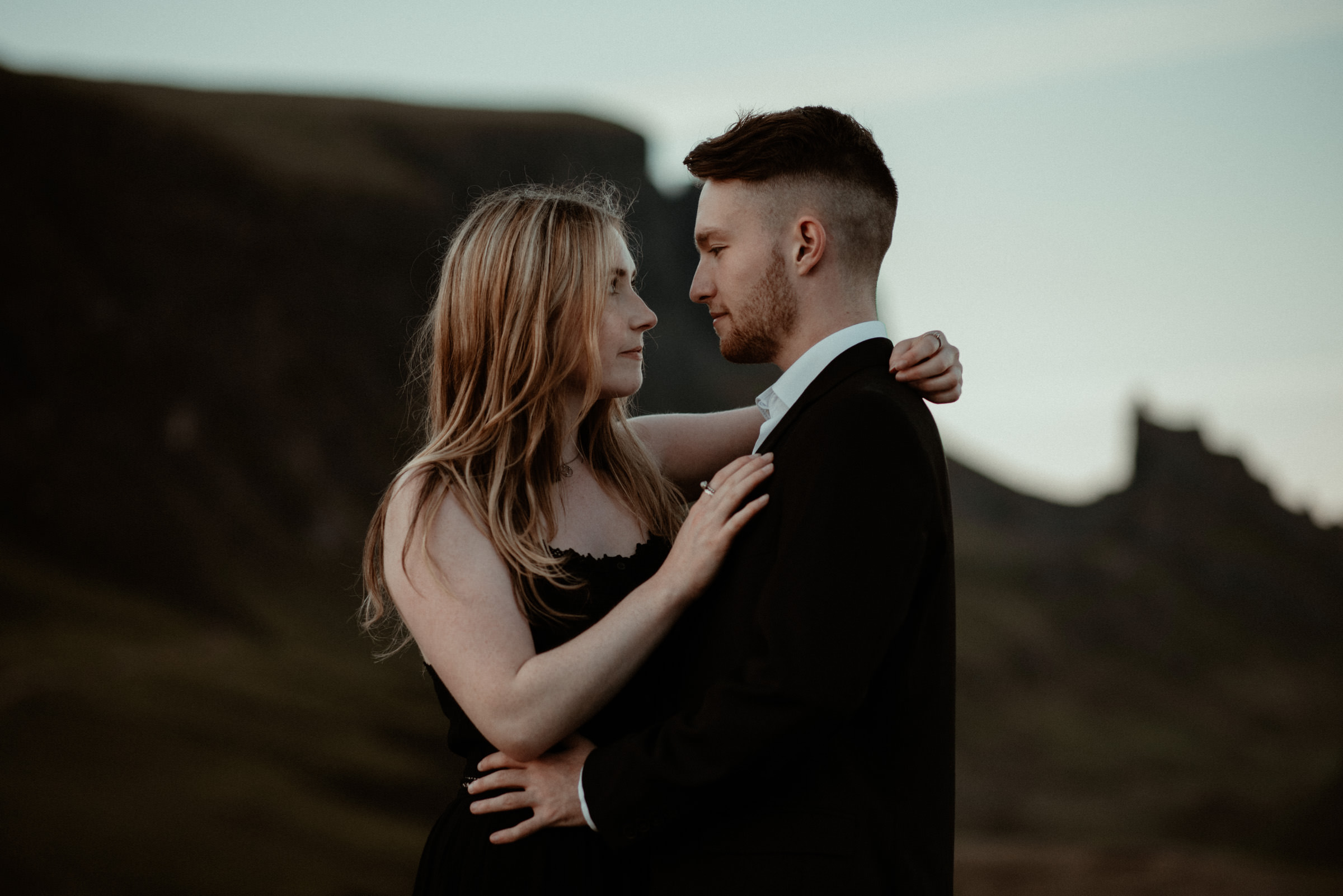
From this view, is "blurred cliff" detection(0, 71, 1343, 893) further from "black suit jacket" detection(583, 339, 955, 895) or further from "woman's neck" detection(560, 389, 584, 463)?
"black suit jacket" detection(583, 339, 955, 895)

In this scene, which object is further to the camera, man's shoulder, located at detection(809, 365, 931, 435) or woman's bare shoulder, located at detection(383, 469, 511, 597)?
woman's bare shoulder, located at detection(383, 469, 511, 597)

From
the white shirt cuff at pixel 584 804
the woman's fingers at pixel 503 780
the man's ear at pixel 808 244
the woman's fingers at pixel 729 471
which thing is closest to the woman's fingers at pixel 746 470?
the woman's fingers at pixel 729 471

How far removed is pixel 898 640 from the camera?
2.91 metres

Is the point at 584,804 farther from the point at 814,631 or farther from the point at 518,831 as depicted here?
the point at 814,631

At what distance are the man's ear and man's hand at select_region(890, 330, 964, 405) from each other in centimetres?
38

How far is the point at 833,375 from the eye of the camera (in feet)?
10.1

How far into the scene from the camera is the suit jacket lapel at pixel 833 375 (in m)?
3.06

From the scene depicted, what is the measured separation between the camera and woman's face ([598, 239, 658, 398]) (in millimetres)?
3727

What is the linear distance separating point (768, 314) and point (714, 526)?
0.73m

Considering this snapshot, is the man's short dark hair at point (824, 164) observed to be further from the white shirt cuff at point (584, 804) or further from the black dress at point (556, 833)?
the white shirt cuff at point (584, 804)

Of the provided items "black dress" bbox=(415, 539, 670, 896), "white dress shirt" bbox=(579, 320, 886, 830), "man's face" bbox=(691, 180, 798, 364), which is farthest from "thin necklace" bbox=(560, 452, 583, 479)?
"white dress shirt" bbox=(579, 320, 886, 830)

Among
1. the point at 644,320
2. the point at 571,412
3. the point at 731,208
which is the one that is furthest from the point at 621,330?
the point at 731,208

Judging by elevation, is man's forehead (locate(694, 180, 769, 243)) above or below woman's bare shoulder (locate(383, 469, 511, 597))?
above

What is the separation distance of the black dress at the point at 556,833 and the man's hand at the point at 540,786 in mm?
83
